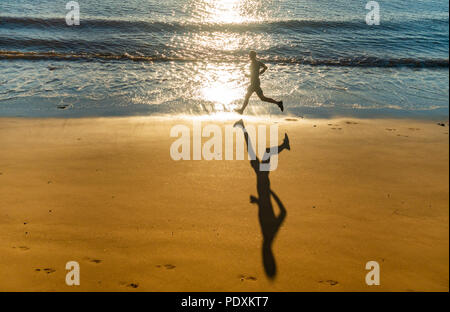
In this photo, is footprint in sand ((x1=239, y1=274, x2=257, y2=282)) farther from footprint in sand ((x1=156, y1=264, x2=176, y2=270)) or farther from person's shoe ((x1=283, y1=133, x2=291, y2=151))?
person's shoe ((x1=283, y1=133, x2=291, y2=151))

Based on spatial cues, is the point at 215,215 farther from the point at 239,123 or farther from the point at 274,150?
the point at 239,123

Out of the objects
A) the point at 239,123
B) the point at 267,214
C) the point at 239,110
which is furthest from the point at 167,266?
the point at 239,110

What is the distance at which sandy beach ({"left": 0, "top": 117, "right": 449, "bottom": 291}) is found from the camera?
369 cm

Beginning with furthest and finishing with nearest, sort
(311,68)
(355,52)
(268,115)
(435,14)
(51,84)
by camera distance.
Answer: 1. (435,14)
2. (355,52)
3. (311,68)
4. (51,84)
5. (268,115)

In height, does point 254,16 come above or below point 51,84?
above

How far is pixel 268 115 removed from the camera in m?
8.95

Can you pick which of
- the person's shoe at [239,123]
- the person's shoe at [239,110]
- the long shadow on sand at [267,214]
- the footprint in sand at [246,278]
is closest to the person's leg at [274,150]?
the long shadow on sand at [267,214]

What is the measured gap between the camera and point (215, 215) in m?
4.73

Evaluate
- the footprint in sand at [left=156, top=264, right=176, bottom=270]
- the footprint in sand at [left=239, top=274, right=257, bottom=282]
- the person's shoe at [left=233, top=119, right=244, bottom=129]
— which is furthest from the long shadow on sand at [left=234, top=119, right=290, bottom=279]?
the person's shoe at [left=233, top=119, right=244, bottom=129]

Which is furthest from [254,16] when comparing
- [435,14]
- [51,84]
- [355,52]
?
[51,84]

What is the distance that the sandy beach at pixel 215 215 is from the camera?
3.69 metres
